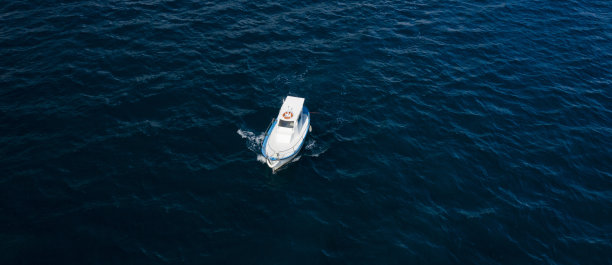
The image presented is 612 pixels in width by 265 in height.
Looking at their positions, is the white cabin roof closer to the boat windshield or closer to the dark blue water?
the boat windshield

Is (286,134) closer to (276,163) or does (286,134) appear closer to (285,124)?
(285,124)

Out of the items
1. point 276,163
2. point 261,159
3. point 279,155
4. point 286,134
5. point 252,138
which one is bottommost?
point 261,159

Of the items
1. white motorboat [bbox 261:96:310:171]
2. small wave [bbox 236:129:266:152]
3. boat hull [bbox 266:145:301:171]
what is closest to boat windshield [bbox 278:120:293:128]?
white motorboat [bbox 261:96:310:171]

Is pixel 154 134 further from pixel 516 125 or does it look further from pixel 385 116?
pixel 516 125

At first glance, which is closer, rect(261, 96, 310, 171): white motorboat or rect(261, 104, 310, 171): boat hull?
rect(261, 104, 310, 171): boat hull

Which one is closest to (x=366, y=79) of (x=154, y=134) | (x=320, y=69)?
(x=320, y=69)

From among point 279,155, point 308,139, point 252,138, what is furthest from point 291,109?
point 279,155
